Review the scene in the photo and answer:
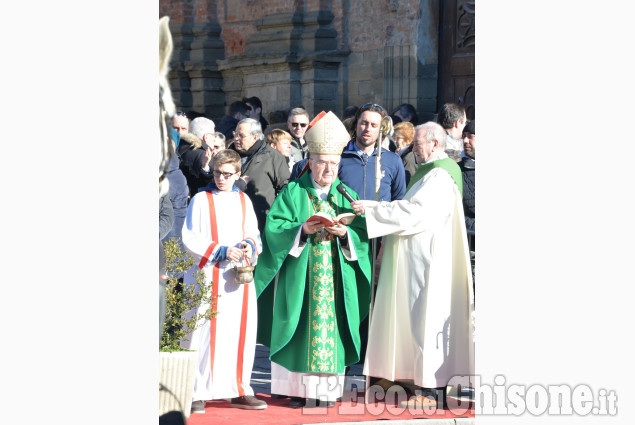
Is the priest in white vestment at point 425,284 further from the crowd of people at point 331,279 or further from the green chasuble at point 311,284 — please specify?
the green chasuble at point 311,284

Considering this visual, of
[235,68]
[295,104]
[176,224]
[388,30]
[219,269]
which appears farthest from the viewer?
[235,68]

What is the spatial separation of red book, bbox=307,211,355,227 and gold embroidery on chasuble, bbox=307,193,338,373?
0.13m

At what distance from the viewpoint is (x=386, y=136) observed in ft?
29.3

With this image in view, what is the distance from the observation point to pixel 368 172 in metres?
8.23

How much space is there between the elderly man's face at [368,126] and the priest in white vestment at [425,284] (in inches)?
30.1

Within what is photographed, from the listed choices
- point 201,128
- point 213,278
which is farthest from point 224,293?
point 201,128

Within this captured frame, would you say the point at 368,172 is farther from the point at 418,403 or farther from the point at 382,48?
the point at 382,48

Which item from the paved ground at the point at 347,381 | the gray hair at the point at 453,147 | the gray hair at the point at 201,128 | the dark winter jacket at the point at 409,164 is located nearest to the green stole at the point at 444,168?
the gray hair at the point at 453,147

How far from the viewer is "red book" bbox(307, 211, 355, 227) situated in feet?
23.5

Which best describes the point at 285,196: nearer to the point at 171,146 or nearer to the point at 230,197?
the point at 230,197

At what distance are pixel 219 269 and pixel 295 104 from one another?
7200 millimetres

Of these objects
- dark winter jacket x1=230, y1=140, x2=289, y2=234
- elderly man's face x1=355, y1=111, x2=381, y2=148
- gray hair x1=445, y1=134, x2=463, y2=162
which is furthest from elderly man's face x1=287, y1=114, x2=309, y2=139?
gray hair x1=445, y1=134, x2=463, y2=162

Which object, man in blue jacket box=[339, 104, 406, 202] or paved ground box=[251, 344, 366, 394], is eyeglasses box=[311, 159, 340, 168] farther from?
paved ground box=[251, 344, 366, 394]
